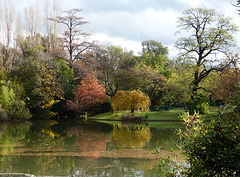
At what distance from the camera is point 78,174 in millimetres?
6477

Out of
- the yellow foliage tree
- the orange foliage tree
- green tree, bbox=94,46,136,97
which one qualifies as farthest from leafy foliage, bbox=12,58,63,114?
the yellow foliage tree

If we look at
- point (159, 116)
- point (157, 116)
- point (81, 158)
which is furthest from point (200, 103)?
point (81, 158)

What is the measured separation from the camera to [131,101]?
2519 centimetres

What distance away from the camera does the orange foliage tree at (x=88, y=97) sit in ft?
91.2

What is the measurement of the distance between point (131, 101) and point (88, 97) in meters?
5.09

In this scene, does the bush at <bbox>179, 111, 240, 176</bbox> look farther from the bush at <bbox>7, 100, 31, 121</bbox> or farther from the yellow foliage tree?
the bush at <bbox>7, 100, 31, 121</bbox>

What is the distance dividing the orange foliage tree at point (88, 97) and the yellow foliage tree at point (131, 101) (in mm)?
2856

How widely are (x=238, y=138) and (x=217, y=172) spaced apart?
1.49ft

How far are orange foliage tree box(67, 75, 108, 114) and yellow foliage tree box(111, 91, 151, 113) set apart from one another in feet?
9.37

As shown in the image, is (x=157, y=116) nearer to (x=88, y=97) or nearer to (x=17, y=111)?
(x=88, y=97)

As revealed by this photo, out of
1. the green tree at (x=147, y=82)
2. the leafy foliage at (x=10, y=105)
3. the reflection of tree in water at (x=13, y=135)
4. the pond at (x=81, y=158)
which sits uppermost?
the green tree at (x=147, y=82)

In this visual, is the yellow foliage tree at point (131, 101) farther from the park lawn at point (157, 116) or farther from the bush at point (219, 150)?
the bush at point (219, 150)

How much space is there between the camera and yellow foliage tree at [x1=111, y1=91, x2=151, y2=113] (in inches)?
982

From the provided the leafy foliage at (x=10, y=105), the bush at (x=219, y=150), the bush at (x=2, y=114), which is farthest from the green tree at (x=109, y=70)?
the bush at (x=219, y=150)
